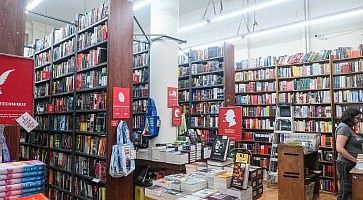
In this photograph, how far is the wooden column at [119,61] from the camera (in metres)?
3.77

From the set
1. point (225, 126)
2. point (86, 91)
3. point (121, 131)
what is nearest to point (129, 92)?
point (121, 131)

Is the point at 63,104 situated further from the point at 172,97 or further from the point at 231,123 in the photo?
the point at 231,123

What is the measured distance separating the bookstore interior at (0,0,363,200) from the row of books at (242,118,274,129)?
0.03 meters

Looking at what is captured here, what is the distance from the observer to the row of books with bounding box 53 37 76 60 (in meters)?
4.90

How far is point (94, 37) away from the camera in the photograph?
430cm

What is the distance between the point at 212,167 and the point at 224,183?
58 cm

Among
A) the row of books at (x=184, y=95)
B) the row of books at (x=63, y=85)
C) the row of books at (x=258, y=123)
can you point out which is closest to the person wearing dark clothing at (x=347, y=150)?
the row of books at (x=258, y=123)

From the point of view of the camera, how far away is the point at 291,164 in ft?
15.4

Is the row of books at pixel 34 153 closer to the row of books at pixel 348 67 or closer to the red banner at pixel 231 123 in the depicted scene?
the red banner at pixel 231 123

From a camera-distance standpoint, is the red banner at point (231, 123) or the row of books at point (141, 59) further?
the row of books at point (141, 59)

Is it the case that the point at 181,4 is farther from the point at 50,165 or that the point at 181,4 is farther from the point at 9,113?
the point at 9,113

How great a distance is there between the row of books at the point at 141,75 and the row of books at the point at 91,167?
1874 millimetres

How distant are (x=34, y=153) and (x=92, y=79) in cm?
278

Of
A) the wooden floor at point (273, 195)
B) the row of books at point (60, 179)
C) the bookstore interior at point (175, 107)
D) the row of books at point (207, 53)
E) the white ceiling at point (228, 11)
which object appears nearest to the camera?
the bookstore interior at point (175, 107)
